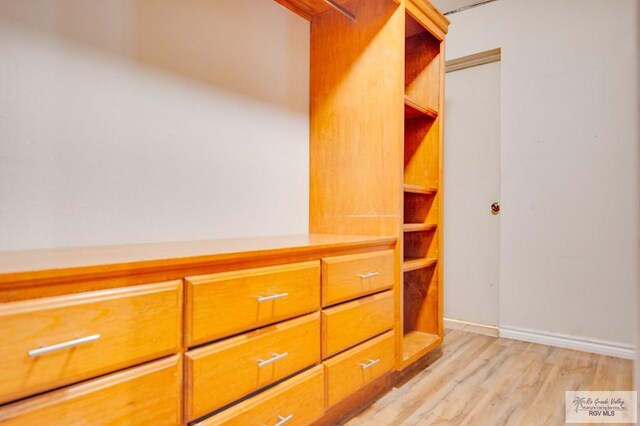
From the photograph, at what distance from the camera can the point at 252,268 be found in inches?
42.4

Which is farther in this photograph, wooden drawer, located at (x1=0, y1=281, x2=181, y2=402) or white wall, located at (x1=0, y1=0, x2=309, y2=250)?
white wall, located at (x1=0, y1=0, x2=309, y2=250)

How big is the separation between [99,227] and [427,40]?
6.44 ft

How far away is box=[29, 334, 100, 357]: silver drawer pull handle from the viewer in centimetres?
69

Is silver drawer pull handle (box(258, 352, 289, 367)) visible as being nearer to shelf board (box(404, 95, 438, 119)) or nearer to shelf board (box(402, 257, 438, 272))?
shelf board (box(402, 257, 438, 272))

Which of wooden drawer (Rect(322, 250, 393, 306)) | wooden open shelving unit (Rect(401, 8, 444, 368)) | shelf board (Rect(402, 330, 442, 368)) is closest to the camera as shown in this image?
wooden drawer (Rect(322, 250, 393, 306))

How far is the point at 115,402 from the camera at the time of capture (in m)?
0.80

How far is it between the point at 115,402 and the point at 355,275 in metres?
0.90

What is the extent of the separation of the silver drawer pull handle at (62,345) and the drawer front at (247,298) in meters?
0.22

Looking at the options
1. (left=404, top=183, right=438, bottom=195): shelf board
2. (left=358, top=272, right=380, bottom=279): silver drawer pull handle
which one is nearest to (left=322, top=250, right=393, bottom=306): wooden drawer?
(left=358, top=272, right=380, bottom=279): silver drawer pull handle

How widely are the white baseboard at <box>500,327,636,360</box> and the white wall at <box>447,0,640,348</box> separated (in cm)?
2

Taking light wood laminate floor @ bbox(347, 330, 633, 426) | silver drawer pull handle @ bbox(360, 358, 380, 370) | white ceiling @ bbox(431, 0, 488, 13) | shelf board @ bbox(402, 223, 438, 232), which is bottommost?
light wood laminate floor @ bbox(347, 330, 633, 426)

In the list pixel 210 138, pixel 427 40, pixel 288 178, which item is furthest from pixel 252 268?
pixel 427 40

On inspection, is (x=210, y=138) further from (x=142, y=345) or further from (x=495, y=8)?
(x=495, y=8)

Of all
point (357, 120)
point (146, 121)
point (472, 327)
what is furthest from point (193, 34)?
point (472, 327)
